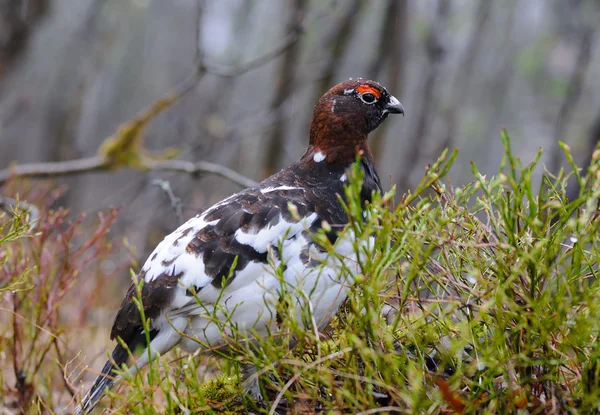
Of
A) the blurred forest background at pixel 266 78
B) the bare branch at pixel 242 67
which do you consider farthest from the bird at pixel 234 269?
the bare branch at pixel 242 67

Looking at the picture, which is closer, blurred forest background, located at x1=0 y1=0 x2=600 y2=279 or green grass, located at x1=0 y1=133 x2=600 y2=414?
green grass, located at x1=0 y1=133 x2=600 y2=414

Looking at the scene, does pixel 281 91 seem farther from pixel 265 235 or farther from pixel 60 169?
pixel 265 235

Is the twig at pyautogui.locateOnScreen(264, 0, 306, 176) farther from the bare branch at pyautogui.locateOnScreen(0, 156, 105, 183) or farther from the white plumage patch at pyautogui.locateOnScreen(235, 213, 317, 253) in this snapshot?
the white plumage patch at pyautogui.locateOnScreen(235, 213, 317, 253)

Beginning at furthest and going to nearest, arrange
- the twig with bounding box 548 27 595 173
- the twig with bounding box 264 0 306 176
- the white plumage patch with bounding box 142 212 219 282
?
1. the twig with bounding box 548 27 595 173
2. the twig with bounding box 264 0 306 176
3. the white plumage patch with bounding box 142 212 219 282

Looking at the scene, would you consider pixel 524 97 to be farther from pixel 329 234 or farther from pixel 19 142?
pixel 329 234

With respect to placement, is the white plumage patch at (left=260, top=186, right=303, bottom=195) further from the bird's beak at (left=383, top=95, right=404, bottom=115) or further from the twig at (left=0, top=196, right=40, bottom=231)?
the twig at (left=0, top=196, right=40, bottom=231)

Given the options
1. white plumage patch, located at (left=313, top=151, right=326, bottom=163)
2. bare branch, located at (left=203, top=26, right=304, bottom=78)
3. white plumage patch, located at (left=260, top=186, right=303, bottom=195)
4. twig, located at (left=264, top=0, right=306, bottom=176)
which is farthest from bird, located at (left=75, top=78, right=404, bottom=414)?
twig, located at (left=264, top=0, right=306, bottom=176)

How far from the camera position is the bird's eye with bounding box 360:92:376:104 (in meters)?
2.90

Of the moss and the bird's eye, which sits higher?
the bird's eye

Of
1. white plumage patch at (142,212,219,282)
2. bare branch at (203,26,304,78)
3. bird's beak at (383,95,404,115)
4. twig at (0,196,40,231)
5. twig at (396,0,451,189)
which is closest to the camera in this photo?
twig at (0,196,40,231)

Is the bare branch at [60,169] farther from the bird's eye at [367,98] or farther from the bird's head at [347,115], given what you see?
the bird's eye at [367,98]

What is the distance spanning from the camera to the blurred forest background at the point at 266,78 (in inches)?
311

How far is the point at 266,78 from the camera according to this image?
23.2m

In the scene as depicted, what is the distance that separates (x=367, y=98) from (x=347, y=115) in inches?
6.1
